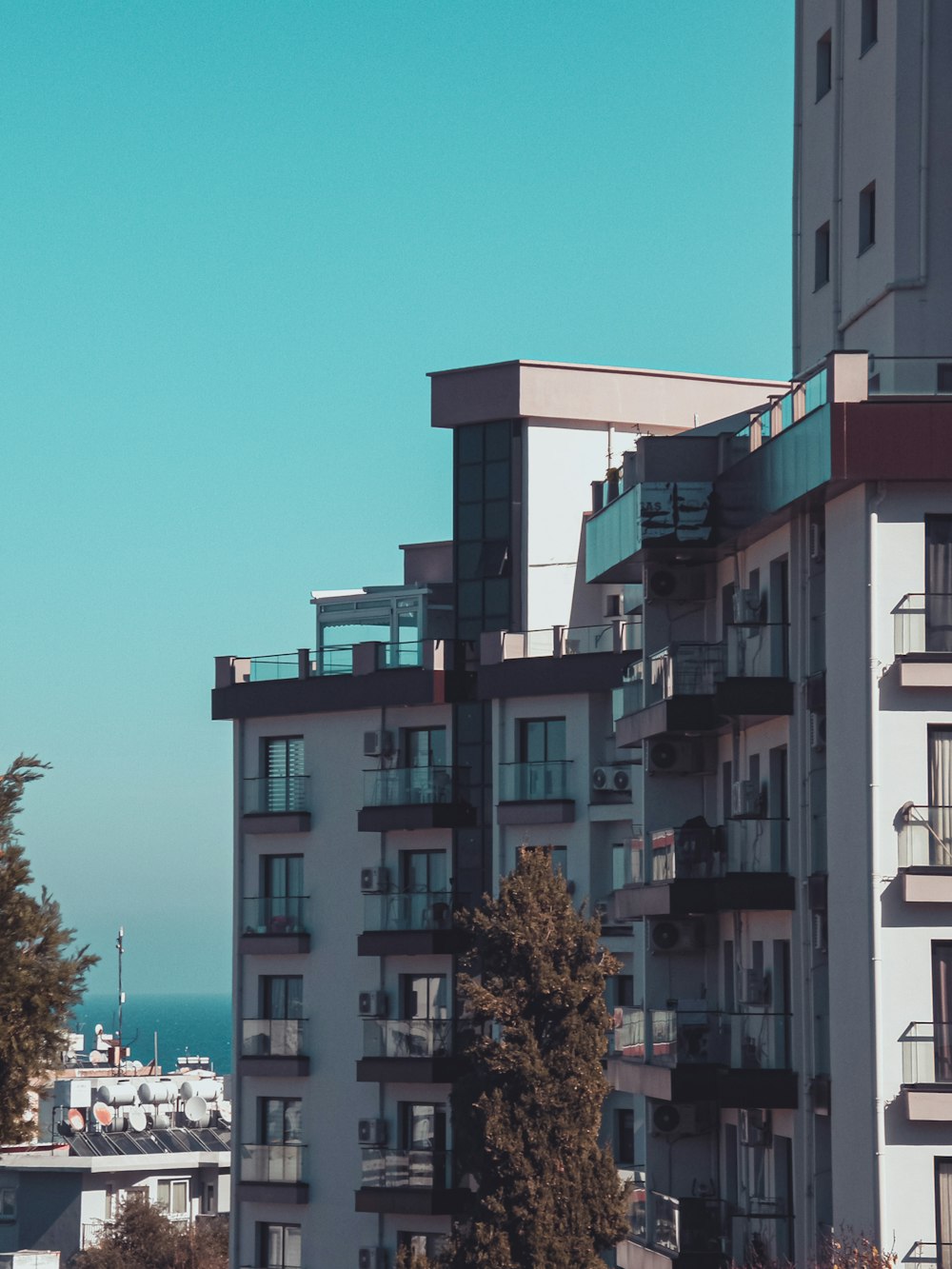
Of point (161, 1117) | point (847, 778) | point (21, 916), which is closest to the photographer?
Answer: point (21, 916)

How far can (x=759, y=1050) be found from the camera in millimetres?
34844

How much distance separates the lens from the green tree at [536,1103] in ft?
128

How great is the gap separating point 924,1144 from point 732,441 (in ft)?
40.7

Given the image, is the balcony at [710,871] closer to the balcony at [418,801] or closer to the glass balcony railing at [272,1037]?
the balcony at [418,801]

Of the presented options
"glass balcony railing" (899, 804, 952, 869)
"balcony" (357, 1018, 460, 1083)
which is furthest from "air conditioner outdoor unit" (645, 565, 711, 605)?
"balcony" (357, 1018, 460, 1083)

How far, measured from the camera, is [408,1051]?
Result: 5309cm

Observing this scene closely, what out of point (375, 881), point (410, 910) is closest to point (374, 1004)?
point (410, 910)

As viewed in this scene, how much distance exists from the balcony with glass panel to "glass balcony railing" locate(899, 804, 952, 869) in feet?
75.3

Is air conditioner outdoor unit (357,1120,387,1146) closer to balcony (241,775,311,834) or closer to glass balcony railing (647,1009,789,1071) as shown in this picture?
balcony (241,775,311,834)

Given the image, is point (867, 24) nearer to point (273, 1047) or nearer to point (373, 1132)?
point (373, 1132)

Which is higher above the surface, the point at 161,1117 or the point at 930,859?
the point at 930,859

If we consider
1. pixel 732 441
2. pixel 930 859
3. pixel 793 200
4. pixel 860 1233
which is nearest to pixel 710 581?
pixel 732 441

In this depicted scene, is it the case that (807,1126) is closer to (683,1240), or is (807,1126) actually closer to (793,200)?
(683,1240)

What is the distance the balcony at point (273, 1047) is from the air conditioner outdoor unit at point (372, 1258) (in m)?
4.50
